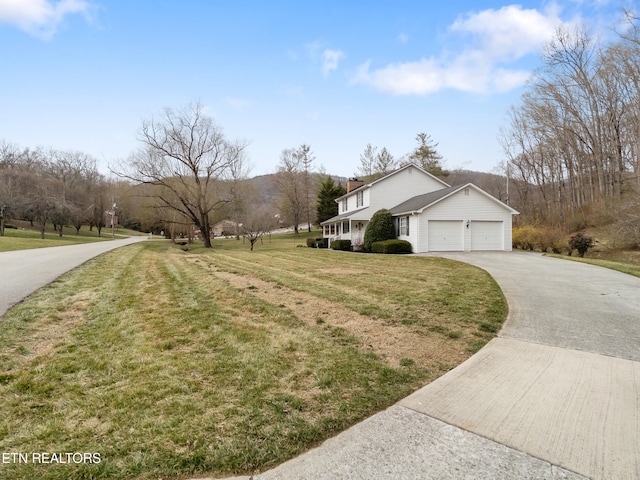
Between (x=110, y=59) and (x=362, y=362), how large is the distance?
51.9 feet

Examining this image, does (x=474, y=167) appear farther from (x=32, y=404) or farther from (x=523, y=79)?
(x=32, y=404)

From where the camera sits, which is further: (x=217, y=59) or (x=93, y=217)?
(x=93, y=217)

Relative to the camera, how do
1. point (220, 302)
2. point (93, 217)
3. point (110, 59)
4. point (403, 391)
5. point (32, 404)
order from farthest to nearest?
point (93, 217) < point (110, 59) < point (220, 302) < point (403, 391) < point (32, 404)

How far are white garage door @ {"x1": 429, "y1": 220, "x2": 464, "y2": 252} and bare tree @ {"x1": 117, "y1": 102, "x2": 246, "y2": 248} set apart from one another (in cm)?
1787

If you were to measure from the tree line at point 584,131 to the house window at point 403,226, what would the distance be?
12628 mm

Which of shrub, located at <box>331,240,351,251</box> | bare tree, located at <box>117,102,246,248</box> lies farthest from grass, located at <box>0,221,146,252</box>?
shrub, located at <box>331,240,351,251</box>

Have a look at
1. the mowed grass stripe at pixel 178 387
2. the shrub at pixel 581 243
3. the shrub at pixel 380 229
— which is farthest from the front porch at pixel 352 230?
the mowed grass stripe at pixel 178 387

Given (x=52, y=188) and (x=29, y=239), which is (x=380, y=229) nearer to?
(x=29, y=239)

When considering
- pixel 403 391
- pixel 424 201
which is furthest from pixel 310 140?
pixel 403 391

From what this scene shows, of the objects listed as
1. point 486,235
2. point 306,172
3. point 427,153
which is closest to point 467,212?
point 486,235

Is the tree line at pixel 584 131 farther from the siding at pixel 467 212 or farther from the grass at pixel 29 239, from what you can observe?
the grass at pixel 29 239

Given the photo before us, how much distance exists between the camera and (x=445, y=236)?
19703 mm

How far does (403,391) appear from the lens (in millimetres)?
2873

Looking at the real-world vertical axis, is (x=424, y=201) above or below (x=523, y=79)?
below
